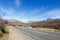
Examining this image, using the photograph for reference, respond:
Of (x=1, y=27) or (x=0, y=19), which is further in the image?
(x=1, y=27)

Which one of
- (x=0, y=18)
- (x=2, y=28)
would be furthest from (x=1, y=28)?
(x=0, y=18)

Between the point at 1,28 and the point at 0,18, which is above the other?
the point at 0,18

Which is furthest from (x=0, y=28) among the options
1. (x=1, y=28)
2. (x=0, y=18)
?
(x=0, y=18)

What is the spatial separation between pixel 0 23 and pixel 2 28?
2.92 metres

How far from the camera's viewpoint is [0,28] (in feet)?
84.1

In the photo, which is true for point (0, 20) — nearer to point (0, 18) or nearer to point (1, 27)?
point (0, 18)

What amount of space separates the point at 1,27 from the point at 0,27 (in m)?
0.21

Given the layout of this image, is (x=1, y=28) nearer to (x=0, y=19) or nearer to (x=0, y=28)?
(x=0, y=28)

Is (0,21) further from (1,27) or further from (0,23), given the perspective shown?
(1,27)

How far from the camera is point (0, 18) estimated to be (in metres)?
23.8

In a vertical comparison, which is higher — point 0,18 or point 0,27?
point 0,18

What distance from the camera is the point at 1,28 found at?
1005 inches

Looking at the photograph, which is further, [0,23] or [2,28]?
[2,28]

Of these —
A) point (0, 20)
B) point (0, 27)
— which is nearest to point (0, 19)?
point (0, 20)
